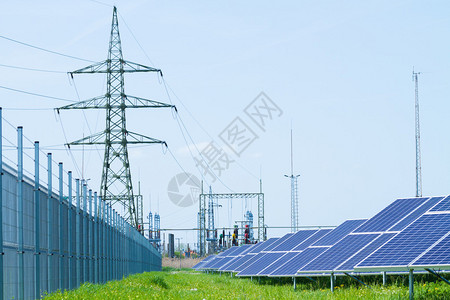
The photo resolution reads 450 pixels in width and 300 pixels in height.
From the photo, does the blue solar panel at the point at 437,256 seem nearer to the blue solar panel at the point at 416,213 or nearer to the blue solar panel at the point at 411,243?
the blue solar panel at the point at 411,243

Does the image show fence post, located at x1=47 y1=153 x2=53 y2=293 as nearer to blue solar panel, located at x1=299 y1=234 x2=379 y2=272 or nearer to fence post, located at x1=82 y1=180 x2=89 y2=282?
fence post, located at x1=82 y1=180 x2=89 y2=282

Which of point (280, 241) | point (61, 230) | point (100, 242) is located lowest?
point (280, 241)

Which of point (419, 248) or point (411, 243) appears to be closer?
point (419, 248)

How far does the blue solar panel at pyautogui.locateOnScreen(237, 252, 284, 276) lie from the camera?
80.9 feet

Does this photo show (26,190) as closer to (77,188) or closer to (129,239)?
(77,188)

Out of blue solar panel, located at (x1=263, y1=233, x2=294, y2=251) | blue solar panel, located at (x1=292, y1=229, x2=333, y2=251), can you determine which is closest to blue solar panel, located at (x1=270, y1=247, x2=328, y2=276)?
blue solar panel, located at (x1=292, y1=229, x2=333, y2=251)

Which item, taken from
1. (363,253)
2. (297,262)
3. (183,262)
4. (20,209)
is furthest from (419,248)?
(183,262)

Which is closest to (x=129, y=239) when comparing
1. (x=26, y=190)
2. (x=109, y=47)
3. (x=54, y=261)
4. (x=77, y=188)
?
(x=109, y=47)

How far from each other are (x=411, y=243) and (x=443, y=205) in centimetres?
241

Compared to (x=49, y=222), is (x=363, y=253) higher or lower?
lower

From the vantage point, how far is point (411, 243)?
13844 millimetres

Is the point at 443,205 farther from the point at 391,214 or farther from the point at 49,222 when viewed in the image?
the point at 49,222

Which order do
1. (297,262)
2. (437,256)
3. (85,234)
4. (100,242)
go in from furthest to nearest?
(100,242)
(85,234)
(297,262)
(437,256)

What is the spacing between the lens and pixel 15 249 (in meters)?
13.5
